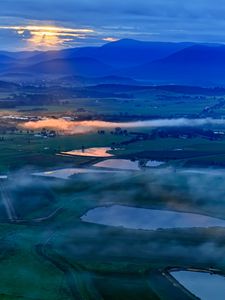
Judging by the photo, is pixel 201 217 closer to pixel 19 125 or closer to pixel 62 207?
pixel 62 207

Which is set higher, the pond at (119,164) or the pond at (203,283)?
the pond at (119,164)

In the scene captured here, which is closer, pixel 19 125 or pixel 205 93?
pixel 19 125

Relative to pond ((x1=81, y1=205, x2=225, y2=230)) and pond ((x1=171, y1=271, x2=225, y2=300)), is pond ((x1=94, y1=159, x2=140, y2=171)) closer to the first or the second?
pond ((x1=81, y1=205, x2=225, y2=230))

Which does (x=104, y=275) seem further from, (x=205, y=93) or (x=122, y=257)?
(x=205, y=93)

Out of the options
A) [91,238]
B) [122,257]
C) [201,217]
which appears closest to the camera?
[122,257]

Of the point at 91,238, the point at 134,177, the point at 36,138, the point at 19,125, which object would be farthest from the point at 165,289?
the point at 19,125

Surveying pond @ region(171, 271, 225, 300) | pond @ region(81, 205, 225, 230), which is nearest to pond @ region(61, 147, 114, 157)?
pond @ region(81, 205, 225, 230)

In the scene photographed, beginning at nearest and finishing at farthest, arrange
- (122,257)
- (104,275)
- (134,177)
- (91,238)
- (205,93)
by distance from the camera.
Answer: (104,275) < (122,257) < (91,238) < (134,177) < (205,93)

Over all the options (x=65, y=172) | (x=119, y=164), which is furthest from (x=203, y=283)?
(x=119, y=164)

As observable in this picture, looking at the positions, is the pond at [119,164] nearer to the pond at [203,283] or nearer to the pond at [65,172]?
the pond at [65,172]

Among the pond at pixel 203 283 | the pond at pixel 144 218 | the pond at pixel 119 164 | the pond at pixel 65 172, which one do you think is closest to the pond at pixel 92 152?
the pond at pixel 119 164

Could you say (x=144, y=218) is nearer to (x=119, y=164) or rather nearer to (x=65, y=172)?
(x=65, y=172)
